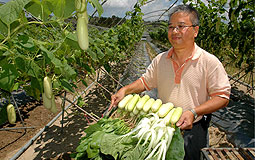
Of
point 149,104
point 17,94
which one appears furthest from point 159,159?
point 17,94

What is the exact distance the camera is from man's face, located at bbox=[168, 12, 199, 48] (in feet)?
5.95

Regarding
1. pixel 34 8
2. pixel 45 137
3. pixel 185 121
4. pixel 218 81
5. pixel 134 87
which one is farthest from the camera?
pixel 45 137

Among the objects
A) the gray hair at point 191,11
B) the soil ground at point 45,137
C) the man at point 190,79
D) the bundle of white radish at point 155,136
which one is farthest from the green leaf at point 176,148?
the soil ground at point 45,137

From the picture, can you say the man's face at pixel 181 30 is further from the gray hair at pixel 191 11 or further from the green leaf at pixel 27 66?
the green leaf at pixel 27 66

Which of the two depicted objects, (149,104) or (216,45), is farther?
(216,45)

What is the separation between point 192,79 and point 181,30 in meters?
0.50

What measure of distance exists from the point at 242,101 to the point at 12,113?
5.08 meters

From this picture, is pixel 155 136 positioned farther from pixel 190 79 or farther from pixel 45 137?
pixel 45 137

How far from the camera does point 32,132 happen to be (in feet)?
11.3

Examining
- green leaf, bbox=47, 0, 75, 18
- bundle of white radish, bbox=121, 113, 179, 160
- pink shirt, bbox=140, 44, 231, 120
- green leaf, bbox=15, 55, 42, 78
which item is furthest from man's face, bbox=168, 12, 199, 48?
green leaf, bbox=15, 55, 42, 78

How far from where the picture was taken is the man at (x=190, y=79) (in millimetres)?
1775

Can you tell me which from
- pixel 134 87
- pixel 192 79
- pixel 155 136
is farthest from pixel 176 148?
pixel 134 87

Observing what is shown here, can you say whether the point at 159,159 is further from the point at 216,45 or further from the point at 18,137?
the point at 216,45

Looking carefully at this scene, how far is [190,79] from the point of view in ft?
6.30
